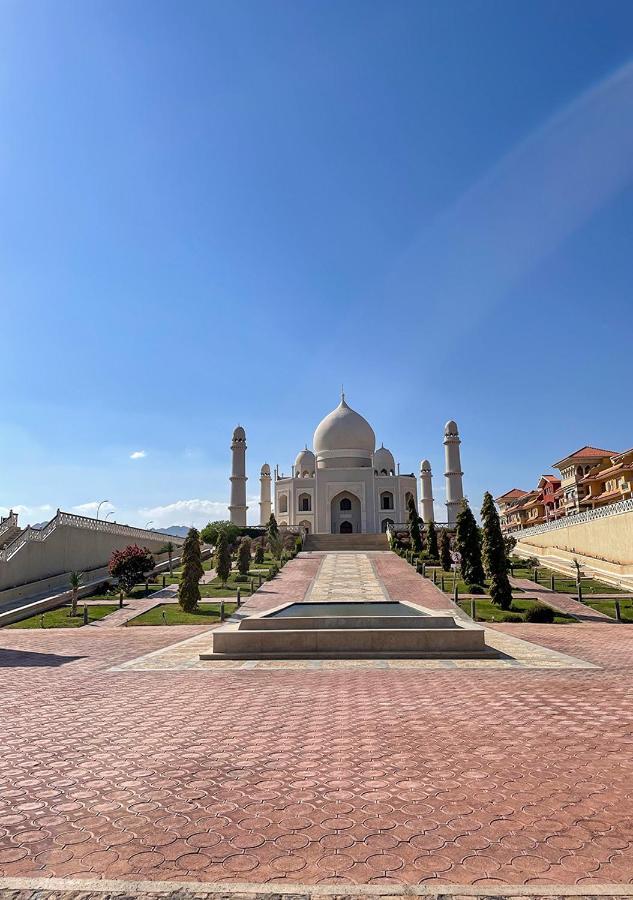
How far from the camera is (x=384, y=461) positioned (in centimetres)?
5981

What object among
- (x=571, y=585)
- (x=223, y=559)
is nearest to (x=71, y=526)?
(x=223, y=559)

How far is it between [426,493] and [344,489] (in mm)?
9419

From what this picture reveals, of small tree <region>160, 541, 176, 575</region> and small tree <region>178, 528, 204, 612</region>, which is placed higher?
small tree <region>160, 541, 176, 575</region>

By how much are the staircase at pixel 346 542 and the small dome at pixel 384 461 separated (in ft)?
57.6

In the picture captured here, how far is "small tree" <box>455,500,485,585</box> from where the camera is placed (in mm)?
23453

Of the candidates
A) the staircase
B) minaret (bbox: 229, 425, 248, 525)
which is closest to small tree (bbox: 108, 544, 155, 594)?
the staircase

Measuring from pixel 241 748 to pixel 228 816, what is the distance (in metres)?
1.54

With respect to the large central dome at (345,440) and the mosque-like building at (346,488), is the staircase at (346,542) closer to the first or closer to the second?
the mosque-like building at (346,488)

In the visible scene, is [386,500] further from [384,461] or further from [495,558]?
[495,558]

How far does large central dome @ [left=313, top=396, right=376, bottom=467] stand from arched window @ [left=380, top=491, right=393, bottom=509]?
3.53 metres

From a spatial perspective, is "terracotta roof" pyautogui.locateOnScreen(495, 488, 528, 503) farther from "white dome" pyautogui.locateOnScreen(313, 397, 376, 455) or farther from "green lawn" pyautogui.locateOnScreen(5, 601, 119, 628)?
"green lawn" pyautogui.locateOnScreen(5, 601, 119, 628)

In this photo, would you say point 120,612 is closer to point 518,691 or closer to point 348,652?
point 348,652

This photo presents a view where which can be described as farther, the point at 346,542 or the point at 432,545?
the point at 346,542

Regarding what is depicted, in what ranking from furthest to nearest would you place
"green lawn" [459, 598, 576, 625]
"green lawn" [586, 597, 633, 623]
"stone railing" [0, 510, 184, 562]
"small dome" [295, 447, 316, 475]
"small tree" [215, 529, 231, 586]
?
"small dome" [295, 447, 316, 475], "small tree" [215, 529, 231, 586], "stone railing" [0, 510, 184, 562], "green lawn" [586, 597, 633, 623], "green lawn" [459, 598, 576, 625]
